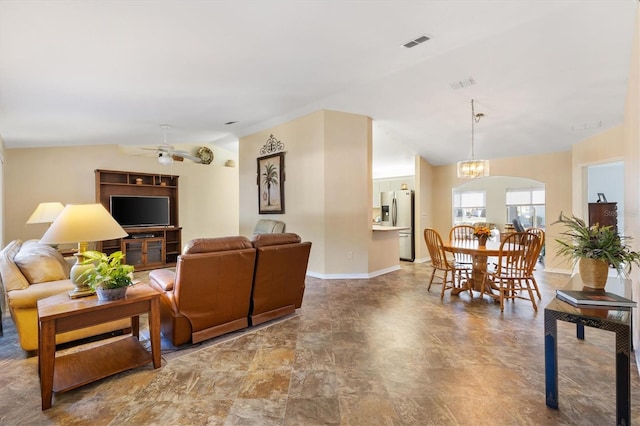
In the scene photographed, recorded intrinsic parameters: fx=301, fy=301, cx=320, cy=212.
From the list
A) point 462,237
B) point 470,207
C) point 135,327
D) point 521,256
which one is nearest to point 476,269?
point 521,256

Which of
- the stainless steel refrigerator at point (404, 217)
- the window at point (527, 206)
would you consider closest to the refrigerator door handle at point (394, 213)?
the stainless steel refrigerator at point (404, 217)

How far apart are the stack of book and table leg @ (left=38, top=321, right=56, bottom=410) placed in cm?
321

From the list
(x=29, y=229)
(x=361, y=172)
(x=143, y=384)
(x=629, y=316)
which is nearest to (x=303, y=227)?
(x=361, y=172)

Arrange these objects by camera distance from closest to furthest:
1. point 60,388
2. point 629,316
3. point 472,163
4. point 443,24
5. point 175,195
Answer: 1. point 629,316
2. point 60,388
3. point 443,24
4. point 472,163
5. point 175,195

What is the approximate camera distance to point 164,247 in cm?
658

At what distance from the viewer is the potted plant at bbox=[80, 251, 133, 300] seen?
215cm

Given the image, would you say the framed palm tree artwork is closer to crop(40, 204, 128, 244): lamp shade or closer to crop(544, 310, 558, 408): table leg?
crop(40, 204, 128, 244): lamp shade

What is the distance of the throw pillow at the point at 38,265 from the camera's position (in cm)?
274

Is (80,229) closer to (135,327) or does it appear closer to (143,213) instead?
(135,327)

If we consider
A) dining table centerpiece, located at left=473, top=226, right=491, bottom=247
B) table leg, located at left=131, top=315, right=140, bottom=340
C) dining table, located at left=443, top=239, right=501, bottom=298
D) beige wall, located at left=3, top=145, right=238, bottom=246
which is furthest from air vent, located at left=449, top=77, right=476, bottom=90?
beige wall, located at left=3, top=145, right=238, bottom=246

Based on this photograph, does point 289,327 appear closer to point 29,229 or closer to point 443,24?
point 443,24

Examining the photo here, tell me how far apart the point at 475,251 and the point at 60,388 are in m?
4.22

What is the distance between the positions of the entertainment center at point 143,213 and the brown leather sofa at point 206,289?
393cm

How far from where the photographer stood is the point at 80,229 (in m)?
2.18
